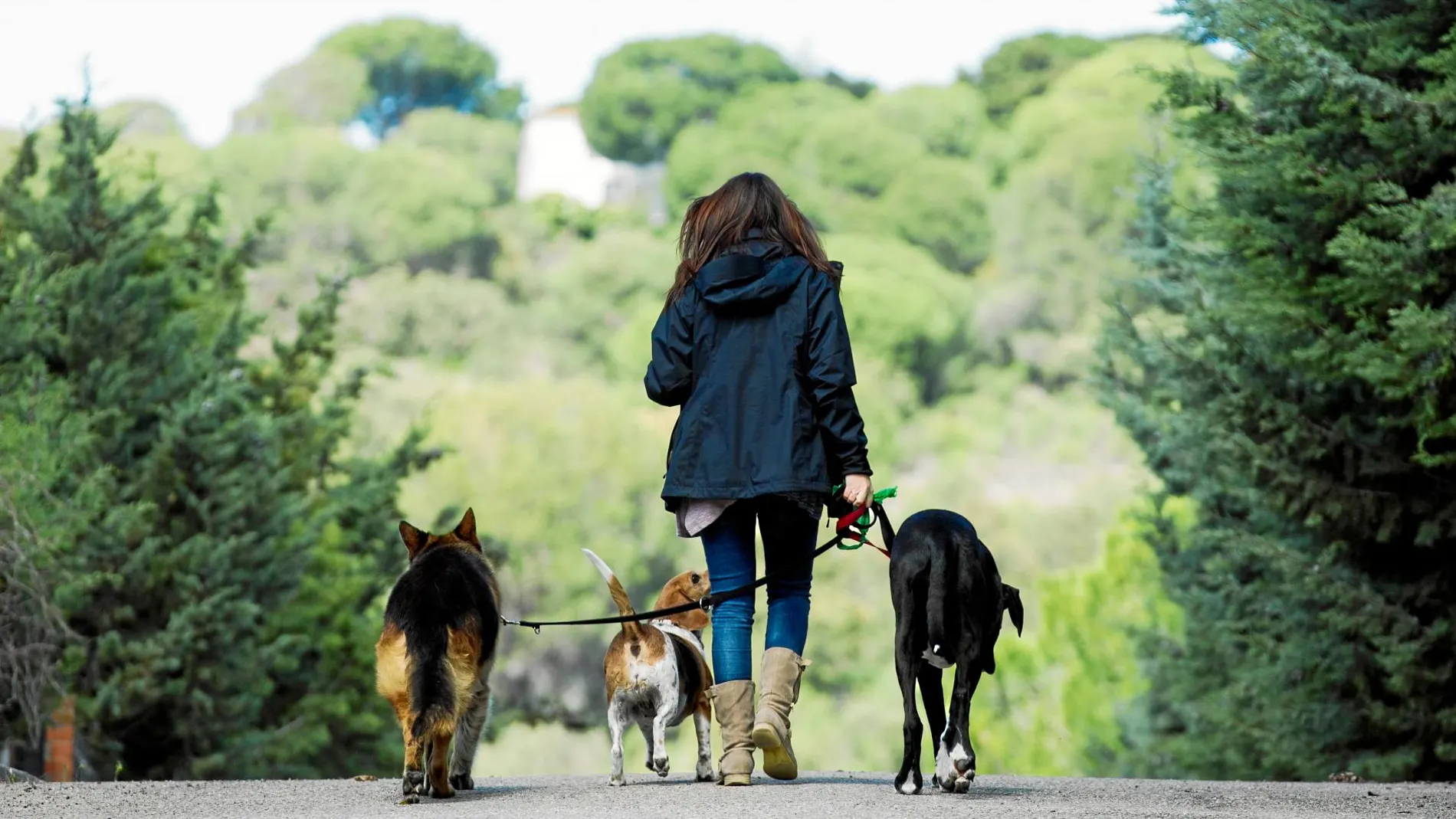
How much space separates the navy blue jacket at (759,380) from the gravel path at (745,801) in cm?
110

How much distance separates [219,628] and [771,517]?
34.4 feet

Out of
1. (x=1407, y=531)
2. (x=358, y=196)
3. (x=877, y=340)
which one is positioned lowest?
(x=1407, y=531)

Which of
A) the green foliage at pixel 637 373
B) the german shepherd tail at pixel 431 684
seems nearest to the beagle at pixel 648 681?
the german shepherd tail at pixel 431 684

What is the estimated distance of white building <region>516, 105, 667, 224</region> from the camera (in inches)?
4916

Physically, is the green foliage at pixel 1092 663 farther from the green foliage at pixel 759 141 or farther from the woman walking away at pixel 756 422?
the green foliage at pixel 759 141

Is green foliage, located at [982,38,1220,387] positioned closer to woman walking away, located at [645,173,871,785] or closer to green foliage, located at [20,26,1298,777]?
green foliage, located at [20,26,1298,777]

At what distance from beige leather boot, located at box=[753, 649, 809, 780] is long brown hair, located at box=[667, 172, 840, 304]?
1389mm

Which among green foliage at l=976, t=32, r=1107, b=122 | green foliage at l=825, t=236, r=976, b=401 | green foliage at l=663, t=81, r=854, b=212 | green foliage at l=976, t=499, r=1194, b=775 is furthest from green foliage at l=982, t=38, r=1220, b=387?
green foliage at l=976, t=499, r=1194, b=775

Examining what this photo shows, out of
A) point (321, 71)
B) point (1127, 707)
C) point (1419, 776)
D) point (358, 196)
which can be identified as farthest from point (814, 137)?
point (1419, 776)

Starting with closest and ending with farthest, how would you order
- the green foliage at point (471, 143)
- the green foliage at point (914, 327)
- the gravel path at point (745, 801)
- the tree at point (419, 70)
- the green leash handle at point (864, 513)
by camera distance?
the gravel path at point (745, 801)
the green leash handle at point (864, 513)
the green foliage at point (914, 327)
the green foliage at point (471, 143)
the tree at point (419, 70)

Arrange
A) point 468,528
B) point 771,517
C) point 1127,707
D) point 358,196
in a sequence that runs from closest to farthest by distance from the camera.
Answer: point 771,517 → point 468,528 → point 1127,707 → point 358,196

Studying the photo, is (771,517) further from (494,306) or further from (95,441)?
(494,306)

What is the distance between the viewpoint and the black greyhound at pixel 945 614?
6.63 metres

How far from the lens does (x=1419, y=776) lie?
438 inches
